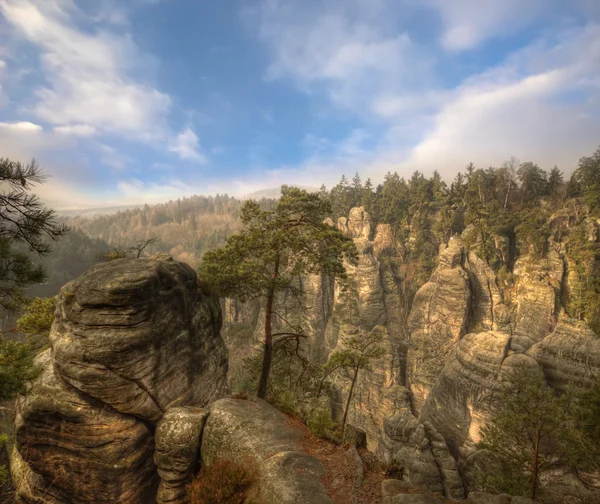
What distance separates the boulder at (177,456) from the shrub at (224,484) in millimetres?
1674

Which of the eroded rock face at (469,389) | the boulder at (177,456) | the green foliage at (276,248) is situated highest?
the green foliage at (276,248)

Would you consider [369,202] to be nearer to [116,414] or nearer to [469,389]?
[469,389]

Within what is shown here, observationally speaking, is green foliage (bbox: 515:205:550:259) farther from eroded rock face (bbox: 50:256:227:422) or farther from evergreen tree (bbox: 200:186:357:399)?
eroded rock face (bbox: 50:256:227:422)

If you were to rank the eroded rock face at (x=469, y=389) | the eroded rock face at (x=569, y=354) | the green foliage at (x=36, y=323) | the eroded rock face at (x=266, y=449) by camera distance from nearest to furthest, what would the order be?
the eroded rock face at (x=266, y=449) → the green foliage at (x=36, y=323) → the eroded rock face at (x=569, y=354) → the eroded rock face at (x=469, y=389)

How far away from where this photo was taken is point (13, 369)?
789cm

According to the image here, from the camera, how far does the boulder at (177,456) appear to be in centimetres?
1059

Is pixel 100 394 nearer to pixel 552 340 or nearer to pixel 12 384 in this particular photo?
pixel 12 384

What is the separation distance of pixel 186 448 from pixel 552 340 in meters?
28.7

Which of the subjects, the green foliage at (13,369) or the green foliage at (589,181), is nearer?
the green foliage at (13,369)

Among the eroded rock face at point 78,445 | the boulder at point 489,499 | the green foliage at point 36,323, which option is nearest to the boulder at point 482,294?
the boulder at point 489,499

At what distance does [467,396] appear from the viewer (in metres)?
27.7

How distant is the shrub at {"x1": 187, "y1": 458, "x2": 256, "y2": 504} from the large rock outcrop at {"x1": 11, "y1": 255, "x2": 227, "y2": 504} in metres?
2.32

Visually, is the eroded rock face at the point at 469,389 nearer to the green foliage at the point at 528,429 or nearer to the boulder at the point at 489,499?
the green foliage at the point at 528,429

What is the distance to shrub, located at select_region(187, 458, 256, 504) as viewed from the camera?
8188 millimetres
